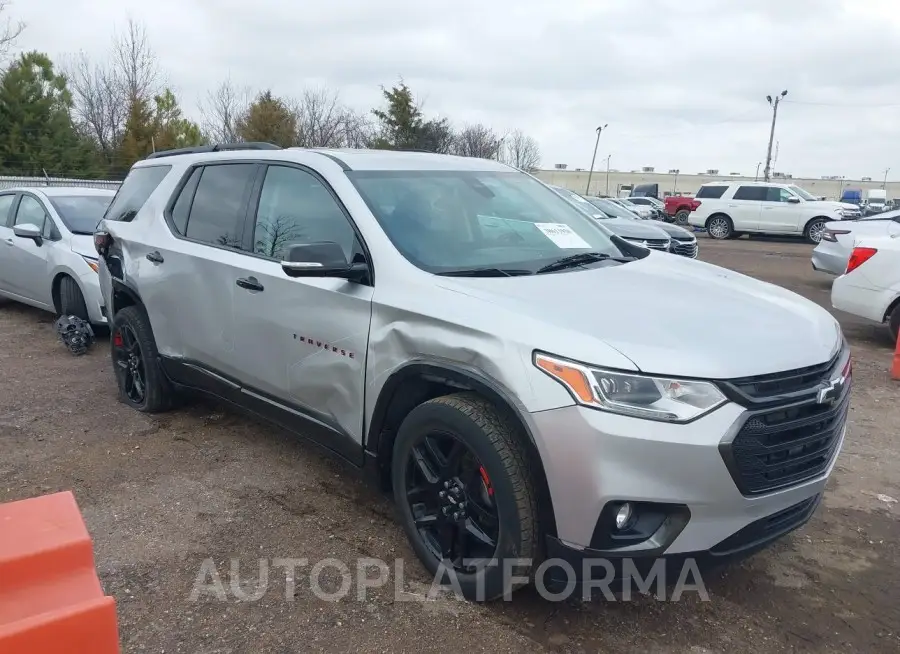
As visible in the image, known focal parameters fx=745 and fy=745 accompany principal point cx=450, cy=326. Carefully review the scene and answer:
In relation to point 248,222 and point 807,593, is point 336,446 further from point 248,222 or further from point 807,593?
point 807,593

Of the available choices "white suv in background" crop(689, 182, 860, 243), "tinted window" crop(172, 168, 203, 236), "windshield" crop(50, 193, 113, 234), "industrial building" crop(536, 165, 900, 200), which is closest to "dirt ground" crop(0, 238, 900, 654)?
"tinted window" crop(172, 168, 203, 236)

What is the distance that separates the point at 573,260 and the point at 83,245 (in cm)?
593

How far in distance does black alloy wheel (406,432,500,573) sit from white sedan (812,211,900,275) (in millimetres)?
8869

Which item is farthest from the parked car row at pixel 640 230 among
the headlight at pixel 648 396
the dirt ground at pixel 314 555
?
the headlight at pixel 648 396

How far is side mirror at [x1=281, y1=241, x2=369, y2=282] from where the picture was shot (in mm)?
3162

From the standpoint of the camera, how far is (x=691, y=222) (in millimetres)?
24531

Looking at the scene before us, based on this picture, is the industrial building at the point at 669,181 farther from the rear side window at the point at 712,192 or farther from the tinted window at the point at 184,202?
the tinted window at the point at 184,202

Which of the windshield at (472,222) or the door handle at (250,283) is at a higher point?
the windshield at (472,222)

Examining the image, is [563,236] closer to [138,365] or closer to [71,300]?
[138,365]

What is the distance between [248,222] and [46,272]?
4.93m

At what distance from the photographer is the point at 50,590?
1.39 metres

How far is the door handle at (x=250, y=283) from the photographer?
12.5 feet

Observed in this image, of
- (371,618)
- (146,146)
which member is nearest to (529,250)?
(371,618)

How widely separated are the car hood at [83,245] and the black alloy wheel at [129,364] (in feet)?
8.30
